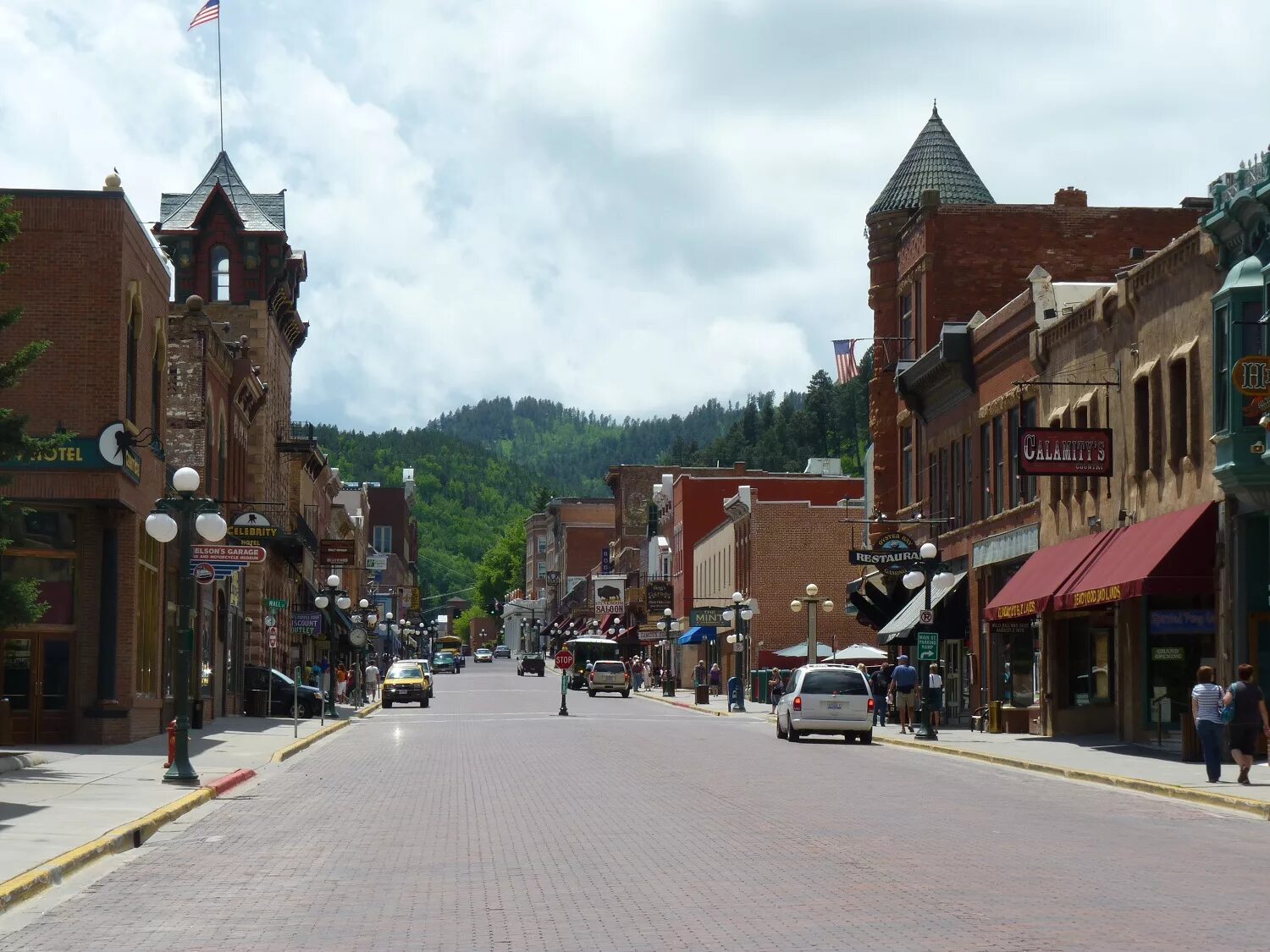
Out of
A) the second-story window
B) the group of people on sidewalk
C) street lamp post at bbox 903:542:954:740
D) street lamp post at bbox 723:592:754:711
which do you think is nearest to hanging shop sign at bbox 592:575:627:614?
street lamp post at bbox 723:592:754:711

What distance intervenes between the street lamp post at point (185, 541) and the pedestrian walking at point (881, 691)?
25.3m

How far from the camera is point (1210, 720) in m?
24.6

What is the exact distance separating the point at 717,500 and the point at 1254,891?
8944 centimetres

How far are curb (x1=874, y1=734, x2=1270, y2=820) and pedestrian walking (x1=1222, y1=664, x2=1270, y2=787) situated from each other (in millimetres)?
1023

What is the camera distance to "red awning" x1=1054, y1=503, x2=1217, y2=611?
1188 inches

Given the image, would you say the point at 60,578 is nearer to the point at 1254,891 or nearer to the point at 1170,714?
the point at 1170,714

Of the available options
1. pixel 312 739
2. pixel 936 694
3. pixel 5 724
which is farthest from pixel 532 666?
pixel 5 724

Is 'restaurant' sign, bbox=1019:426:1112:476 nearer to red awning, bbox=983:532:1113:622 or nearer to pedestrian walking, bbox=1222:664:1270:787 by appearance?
red awning, bbox=983:532:1113:622

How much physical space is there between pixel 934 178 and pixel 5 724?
33396mm

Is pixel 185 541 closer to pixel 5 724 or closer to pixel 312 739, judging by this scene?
pixel 5 724

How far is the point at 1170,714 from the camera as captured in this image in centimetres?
3338

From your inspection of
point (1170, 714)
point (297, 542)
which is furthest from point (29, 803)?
point (297, 542)

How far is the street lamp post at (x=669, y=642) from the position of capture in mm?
83438

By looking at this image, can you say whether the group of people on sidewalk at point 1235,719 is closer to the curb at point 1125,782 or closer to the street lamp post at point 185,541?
the curb at point 1125,782
